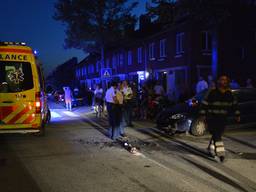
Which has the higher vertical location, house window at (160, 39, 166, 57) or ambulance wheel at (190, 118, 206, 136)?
house window at (160, 39, 166, 57)

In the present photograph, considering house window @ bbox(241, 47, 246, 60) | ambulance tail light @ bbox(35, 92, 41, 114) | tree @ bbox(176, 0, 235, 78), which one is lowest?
ambulance tail light @ bbox(35, 92, 41, 114)

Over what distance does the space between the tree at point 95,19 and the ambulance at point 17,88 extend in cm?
2381

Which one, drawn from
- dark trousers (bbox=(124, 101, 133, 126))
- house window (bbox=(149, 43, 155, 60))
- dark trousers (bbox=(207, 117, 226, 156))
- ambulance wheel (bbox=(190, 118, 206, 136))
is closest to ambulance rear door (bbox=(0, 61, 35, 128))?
dark trousers (bbox=(124, 101, 133, 126))

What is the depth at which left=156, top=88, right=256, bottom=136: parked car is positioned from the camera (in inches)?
515

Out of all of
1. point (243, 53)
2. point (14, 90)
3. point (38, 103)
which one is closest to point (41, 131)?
point (38, 103)

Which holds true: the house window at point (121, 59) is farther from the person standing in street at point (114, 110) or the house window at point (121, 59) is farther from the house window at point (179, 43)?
the person standing in street at point (114, 110)

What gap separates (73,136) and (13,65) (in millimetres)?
3033

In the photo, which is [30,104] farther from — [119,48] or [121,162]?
[119,48]

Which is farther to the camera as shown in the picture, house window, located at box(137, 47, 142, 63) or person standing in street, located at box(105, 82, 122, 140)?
house window, located at box(137, 47, 142, 63)

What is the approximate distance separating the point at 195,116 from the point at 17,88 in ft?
16.9

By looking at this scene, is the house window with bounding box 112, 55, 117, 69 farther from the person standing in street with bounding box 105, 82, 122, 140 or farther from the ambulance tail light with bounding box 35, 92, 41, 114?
the ambulance tail light with bounding box 35, 92, 41, 114

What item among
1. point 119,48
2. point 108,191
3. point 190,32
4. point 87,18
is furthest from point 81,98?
point 108,191

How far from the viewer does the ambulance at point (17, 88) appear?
39.3ft

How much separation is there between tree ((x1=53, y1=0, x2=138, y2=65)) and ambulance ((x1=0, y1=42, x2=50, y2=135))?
78.1ft
